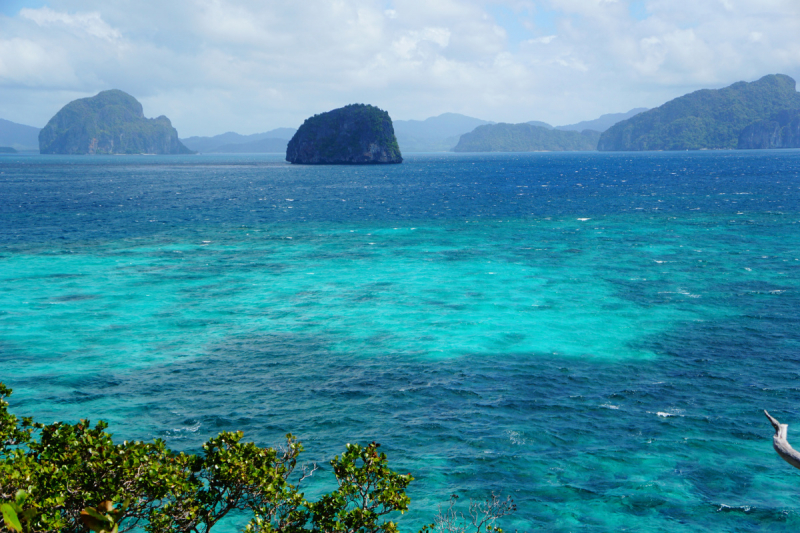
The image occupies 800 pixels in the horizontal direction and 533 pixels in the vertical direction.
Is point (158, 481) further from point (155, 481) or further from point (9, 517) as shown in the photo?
point (9, 517)

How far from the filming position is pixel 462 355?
37750mm

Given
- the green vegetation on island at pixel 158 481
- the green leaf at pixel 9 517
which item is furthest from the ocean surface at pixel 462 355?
the green leaf at pixel 9 517

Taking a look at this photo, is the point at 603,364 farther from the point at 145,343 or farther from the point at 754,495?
the point at 145,343

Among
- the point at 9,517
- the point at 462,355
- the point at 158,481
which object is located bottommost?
the point at 462,355

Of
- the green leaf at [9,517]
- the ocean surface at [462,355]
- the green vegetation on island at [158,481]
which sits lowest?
the ocean surface at [462,355]

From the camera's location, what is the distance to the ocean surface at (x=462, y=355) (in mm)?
24672

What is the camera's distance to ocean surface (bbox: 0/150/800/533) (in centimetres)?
2467

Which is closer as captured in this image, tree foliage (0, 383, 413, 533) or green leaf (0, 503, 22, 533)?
green leaf (0, 503, 22, 533)

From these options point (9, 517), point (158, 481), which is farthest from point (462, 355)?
point (9, 517)

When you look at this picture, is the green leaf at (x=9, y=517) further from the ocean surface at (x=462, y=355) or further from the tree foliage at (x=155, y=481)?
the ocean surface at (x=462, y=355)

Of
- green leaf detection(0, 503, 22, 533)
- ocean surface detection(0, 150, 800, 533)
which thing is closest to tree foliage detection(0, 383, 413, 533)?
ocean surface detection(0, 150, 800, 533)

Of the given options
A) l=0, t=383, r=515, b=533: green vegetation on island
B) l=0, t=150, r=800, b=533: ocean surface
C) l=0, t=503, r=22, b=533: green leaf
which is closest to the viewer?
l=0, t=503, r=22, b=533: green leaf

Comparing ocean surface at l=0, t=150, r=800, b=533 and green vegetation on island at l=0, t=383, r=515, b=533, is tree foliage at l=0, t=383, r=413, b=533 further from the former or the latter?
ocean surface at l=0, t=150, r=800, b=533

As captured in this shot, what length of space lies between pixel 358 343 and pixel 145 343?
14.0 meters
